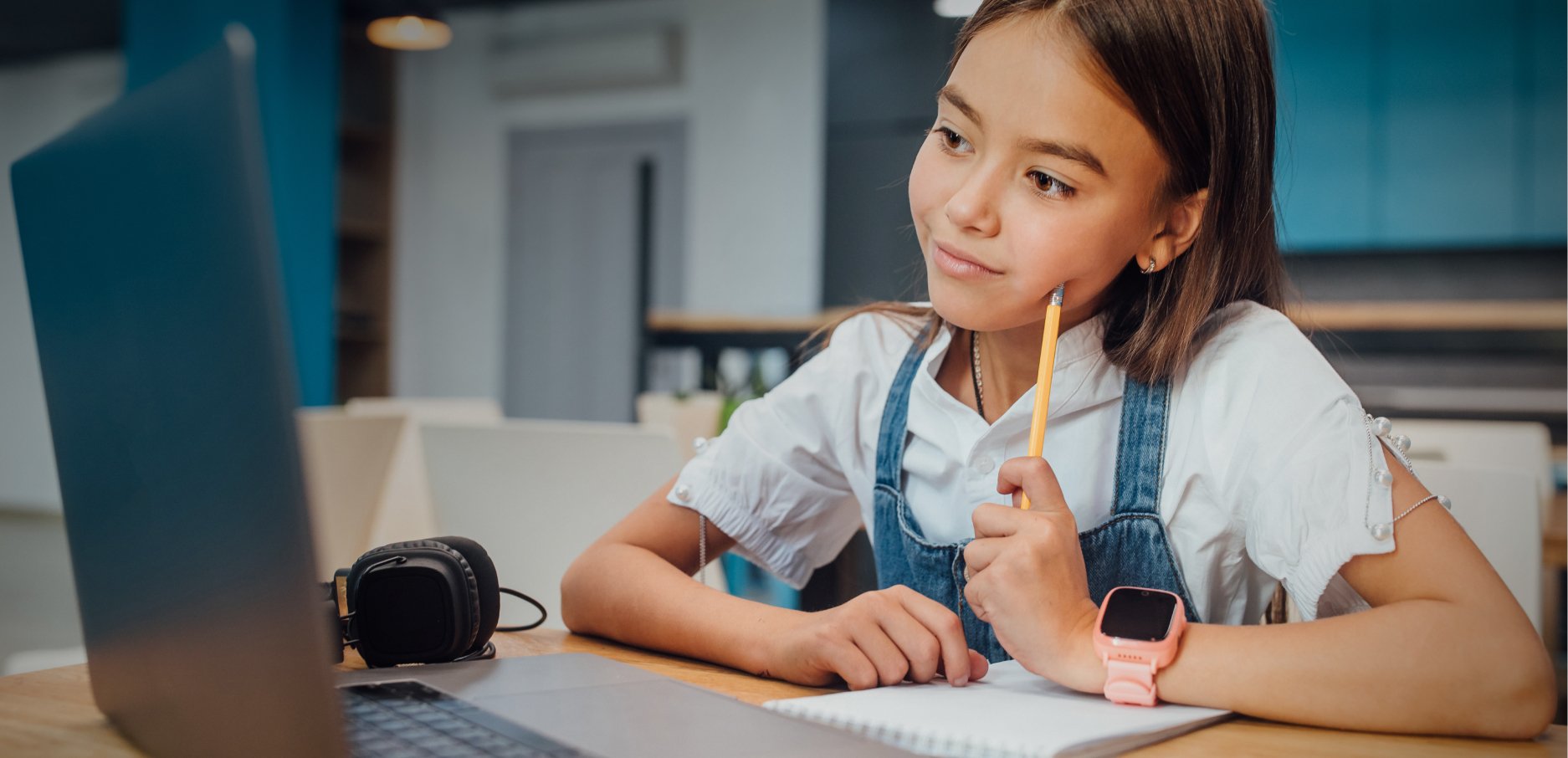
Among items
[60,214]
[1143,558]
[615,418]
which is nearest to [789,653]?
[1143,558]

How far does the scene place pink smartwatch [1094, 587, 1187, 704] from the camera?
0.67m

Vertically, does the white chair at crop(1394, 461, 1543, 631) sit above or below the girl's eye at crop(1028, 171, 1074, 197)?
below

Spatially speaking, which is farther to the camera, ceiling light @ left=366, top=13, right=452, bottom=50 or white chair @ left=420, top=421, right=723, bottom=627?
ceiling light @ left=366, top=13, right=452, bottom=50

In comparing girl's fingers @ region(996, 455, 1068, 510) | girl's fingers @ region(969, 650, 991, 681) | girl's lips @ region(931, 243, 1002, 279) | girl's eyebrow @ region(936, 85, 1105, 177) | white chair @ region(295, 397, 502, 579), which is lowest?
white chair @ region(295, 397, 502, 579)

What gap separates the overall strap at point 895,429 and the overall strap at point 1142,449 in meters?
0.19

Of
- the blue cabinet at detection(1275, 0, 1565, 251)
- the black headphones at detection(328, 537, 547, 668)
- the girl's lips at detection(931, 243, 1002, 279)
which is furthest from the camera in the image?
the blue cabinet at detection(1275, 0, 1565, 251)

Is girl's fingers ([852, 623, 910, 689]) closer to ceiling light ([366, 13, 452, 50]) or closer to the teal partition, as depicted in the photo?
ceiling light ([366, 13, 452, 50])

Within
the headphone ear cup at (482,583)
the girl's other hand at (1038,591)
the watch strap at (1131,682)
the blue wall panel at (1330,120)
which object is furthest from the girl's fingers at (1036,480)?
the blue wall panel at (1330,120)

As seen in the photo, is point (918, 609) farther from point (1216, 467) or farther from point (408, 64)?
point (408, 64)

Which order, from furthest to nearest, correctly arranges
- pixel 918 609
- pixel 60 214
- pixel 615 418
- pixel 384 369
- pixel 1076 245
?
pixel 384 369 → pixel 615 418 → pixel 1076 245 → pixel 918 609 → pixel 60 214

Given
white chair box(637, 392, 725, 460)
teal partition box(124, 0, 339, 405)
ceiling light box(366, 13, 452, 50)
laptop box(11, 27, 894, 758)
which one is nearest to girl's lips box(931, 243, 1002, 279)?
laptop box(11, 27, 894, 758)

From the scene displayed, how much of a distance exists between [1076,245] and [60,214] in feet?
1.99

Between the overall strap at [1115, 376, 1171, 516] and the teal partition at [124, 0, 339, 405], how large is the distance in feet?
16.0

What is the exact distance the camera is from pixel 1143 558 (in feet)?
2.89
